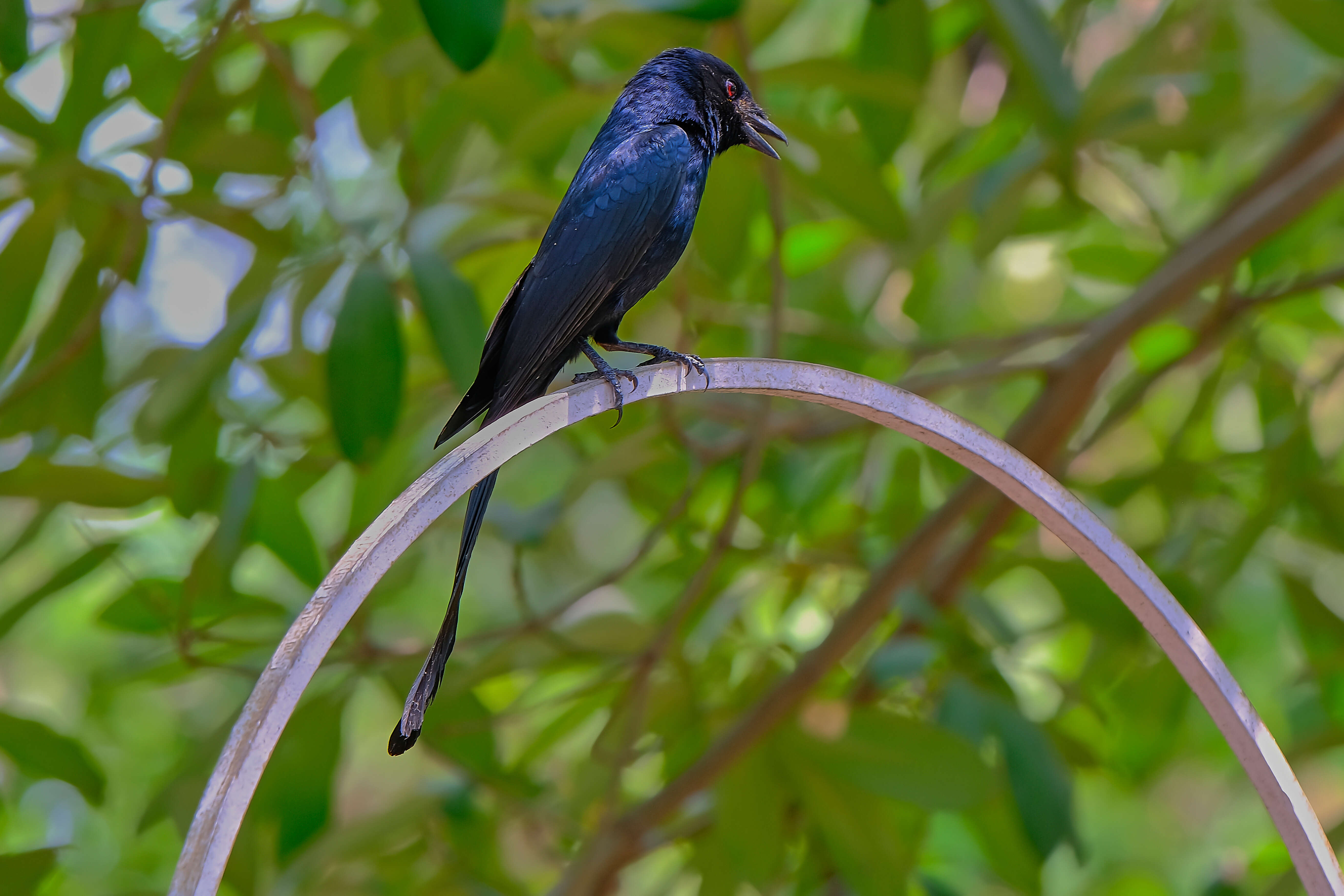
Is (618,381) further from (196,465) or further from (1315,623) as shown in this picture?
(1315,623)

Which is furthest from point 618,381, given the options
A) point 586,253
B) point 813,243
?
point 813,243

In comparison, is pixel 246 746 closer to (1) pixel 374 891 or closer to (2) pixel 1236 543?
(1) pixel 374 891

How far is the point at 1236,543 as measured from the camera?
Result: 6.31ft

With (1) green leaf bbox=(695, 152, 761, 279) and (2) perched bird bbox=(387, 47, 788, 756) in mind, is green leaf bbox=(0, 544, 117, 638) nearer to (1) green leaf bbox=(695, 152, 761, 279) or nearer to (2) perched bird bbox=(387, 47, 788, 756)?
(2) perched bird bbox=(387, 47, 788, 756)

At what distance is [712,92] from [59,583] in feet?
3.85

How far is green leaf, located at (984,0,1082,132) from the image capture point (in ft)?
5.68

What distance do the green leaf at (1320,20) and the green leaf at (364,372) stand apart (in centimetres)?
151

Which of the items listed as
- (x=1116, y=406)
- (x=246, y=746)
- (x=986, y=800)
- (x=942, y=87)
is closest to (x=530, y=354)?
(x=246, y=746)

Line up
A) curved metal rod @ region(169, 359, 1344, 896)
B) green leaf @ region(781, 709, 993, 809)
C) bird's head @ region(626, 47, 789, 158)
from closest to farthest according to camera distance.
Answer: curved metal rod @ region(169, 359, 1344, 896) < bird's head @ region(626, 47, 789, 158) < green leaf @ region(781, 709, 993, 809)

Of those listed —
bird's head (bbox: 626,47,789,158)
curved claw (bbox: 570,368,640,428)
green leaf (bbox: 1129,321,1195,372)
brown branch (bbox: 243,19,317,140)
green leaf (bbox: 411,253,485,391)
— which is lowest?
curved claw (bbox: 570,368,640,428)

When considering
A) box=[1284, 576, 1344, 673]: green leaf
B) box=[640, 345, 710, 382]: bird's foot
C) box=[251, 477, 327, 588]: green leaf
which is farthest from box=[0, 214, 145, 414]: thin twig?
box=[1284, 576, 1344, 673]: green leaf

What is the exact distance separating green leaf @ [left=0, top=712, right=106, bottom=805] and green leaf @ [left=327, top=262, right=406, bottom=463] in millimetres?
559

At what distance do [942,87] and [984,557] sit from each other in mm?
1475

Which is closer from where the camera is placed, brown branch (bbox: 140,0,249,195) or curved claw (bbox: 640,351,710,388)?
curved claw (bbox: 640,351,710,388)
